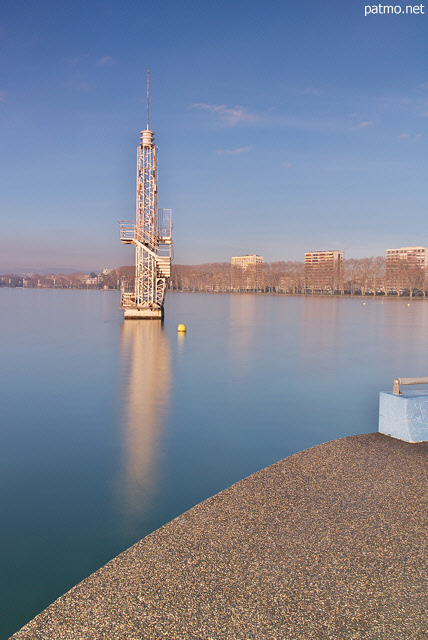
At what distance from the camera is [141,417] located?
1000 cm

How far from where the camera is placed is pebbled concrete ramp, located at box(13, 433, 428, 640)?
310 cm

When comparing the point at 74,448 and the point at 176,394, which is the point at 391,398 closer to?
the point at 74,448

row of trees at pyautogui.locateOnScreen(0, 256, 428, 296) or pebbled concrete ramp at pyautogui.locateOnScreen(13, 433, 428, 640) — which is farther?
row of trees at pyautogui.locateOnScreen(0, 256, 428, 296)

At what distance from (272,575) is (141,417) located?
665 cm

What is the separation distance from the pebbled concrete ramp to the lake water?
0.87 m

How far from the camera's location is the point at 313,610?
3.24 m

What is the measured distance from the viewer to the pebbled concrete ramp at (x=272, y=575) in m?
3.10

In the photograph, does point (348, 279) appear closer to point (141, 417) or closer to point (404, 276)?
point (404, 276)

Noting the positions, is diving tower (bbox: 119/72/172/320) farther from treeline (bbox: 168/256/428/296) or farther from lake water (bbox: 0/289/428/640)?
treeline (bbox: 168/256/428/296)

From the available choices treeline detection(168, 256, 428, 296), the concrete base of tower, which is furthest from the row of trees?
the concrete base of tower

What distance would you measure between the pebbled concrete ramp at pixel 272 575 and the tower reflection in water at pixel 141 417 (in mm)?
1399

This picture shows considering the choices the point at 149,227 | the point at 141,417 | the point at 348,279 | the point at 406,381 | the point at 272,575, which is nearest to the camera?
the point at 272,575

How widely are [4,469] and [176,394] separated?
5.76 metres

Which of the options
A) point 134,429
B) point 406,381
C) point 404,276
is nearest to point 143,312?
point 134,429
